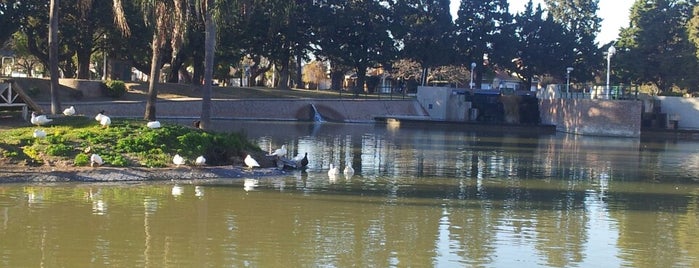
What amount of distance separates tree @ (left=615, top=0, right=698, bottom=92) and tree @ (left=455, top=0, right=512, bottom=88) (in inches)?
501

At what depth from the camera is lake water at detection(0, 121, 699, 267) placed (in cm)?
1404

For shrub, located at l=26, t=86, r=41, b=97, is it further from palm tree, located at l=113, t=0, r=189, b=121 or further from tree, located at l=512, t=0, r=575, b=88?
tree, located at l=512, t=0, r=575, b=88

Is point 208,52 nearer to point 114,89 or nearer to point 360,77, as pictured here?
point 114,89

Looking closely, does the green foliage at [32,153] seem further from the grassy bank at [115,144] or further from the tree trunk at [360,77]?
the tree trunk at [360,77]

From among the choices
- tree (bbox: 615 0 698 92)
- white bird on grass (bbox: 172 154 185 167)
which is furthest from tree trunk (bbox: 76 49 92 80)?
tree (bbox: 615 0 698 92)

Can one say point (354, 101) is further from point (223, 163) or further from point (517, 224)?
point (517, 224)

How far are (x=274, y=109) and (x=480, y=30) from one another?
3359 cm

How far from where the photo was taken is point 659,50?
87938 mm

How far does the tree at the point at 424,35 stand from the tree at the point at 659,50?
18.5 metres

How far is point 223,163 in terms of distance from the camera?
26.3m

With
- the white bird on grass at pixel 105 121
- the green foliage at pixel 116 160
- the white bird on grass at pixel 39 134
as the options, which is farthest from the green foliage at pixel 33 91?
the green foliage at pixel 116 160

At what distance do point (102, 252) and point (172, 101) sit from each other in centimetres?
4590

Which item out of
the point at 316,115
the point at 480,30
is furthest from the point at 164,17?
the point at 480,30

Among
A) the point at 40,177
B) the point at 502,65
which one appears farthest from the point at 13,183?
the point at 502,65
